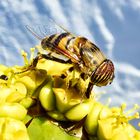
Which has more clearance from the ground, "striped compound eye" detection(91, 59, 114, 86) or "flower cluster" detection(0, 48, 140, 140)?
"striped compound eye" detection(91, 59, 114, 86)

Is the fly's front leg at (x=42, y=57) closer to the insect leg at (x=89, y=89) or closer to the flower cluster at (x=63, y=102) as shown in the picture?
the flower cluster at (x=63, y=102)

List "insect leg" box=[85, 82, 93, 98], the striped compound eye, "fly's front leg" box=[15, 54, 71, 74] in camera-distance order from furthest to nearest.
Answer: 1. the striped compound eye
2. "fly's front leg" box=[15, 54, 71, 74]
3. "insect leg" box=[85, 82, 93, 98]

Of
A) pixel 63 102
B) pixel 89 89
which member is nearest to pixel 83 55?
pixel 89 89

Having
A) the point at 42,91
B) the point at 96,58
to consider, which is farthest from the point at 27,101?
the point at 96,58

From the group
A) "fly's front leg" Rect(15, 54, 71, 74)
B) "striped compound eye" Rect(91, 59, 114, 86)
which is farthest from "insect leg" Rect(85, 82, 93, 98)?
"fly's front leg" Rect(15, 54, 71, 74)

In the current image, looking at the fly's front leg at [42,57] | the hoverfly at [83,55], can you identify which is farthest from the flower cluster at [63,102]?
the hoverfly at [83,55]

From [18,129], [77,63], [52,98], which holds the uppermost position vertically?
[77,63]

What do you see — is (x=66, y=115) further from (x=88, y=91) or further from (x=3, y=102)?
(x=3, y=102)

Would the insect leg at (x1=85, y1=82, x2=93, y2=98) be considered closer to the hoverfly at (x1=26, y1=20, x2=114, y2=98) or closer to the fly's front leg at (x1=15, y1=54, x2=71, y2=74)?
the hoverfly at (x1=26, y1=20, x2=114, y2=98)

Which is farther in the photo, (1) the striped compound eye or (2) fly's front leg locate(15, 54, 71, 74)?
(1) the striped compound eye
